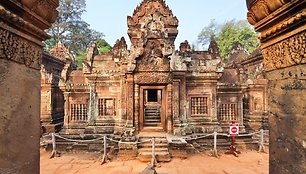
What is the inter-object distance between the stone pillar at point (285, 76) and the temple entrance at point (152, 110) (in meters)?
9.15

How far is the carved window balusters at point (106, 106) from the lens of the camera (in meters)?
12.3

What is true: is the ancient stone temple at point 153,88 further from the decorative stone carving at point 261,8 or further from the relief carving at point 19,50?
the relief carving at point 19,50

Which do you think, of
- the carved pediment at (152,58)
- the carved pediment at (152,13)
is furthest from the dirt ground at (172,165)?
the carved pediment at (152,13)

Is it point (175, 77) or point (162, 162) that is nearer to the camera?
point (162, 162)

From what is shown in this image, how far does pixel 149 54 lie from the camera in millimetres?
11375

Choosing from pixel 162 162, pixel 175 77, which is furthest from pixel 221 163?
pixel 175 77

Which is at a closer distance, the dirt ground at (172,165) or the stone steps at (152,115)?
the dirt ground at (172,165)

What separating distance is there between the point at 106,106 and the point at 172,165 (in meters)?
5.64

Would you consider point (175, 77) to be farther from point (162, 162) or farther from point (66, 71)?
point (66, 71)

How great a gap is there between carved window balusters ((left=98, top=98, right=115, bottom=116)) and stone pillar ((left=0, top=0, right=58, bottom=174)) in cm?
982

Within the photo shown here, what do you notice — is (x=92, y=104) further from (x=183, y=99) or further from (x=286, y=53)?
(x=286, y=53)

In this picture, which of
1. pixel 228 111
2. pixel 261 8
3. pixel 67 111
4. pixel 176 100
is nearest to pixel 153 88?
pixel 176 100

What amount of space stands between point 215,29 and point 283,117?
196 feet

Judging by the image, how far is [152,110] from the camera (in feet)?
61.6
